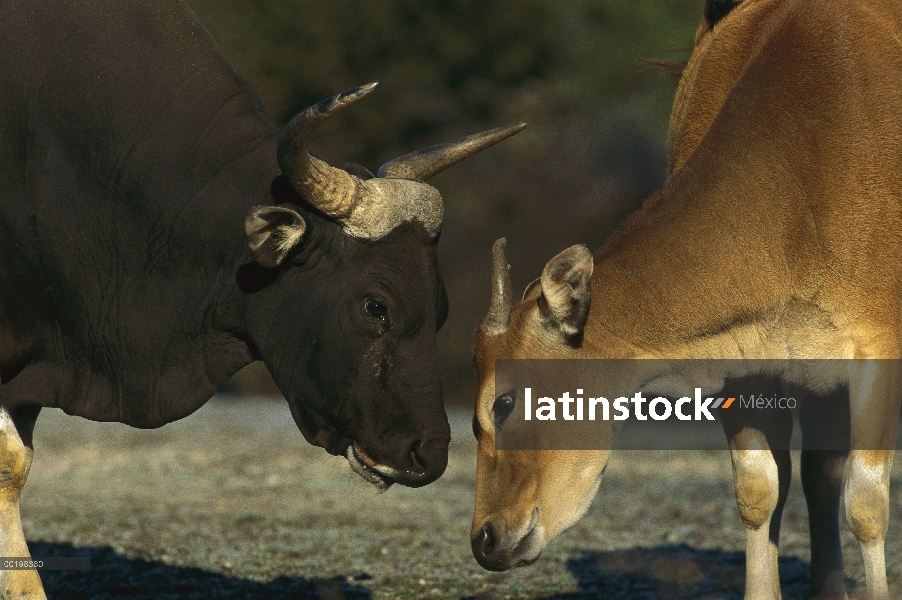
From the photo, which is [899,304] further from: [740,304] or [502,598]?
[502,598]

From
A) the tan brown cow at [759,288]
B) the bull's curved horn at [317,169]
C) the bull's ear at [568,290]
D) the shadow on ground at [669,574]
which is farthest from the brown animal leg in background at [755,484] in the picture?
the bull's curved horn at [317,169]

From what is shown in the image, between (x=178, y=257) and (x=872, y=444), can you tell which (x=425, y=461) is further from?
(x=872, y=444)

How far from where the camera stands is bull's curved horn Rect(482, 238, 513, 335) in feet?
17.3

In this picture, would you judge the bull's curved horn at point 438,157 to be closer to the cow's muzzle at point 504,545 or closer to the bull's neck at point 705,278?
the bull's neck at point 705,278

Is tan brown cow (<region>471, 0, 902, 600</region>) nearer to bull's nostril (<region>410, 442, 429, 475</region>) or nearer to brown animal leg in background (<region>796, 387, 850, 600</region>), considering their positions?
bull's nostril (<region>410, 442, 429, 475</region>)

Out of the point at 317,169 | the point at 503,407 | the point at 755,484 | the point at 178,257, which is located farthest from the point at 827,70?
the point at 178,257

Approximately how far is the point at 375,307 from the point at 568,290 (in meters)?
0.79

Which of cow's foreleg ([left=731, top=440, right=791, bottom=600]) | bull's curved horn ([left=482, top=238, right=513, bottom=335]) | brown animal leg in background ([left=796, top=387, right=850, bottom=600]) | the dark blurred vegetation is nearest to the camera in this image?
bull's curved horn ([left=482, top=238, right=513, bottom=335])

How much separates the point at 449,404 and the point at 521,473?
13.4m

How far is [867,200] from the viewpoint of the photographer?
18.1 ft

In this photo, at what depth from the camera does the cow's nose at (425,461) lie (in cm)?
509

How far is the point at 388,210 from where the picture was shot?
5.16 meters

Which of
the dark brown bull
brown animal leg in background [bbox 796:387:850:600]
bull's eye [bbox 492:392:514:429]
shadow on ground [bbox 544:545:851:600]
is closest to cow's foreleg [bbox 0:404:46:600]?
the dark brown bull

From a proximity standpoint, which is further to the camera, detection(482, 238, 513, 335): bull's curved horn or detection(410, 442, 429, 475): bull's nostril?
detection(482, 238, 513, 335): bull's curved horn
